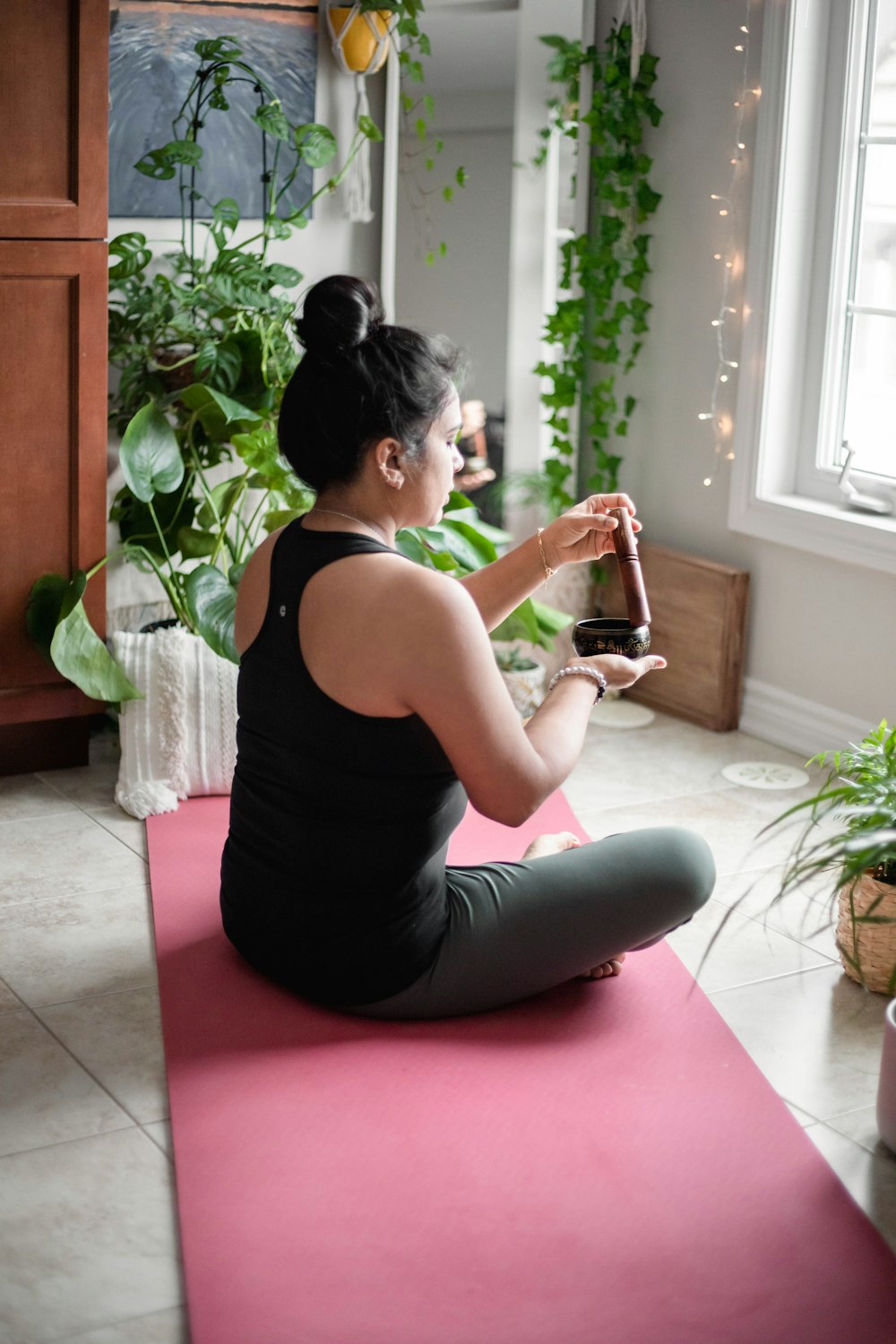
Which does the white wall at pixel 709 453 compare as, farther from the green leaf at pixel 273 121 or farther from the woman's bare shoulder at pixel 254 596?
the woman's bare shoulder at pixel 254 596

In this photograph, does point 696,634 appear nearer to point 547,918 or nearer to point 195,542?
point 195,542

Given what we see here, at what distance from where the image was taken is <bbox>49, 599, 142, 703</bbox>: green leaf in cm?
302

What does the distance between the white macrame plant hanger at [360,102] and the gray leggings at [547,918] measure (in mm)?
2149

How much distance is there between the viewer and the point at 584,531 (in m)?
2.30

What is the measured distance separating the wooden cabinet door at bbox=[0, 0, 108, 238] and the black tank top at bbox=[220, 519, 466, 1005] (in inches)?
48.6

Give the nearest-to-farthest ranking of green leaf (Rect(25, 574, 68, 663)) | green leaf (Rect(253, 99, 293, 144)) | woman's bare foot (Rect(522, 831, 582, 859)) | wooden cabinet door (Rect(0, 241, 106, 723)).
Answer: woman's bare foot (Rect(522, 831, 582, 859))
wooden cabinet door (Rect(0, 241, 106, 723))
green leaf (Rect(25, 574, 68, 663))
green leaf (Rect(253, 99, 293, 144))

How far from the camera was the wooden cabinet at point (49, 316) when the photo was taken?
2861mm

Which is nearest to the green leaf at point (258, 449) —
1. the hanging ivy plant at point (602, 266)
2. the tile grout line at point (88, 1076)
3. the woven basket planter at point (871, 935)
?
the hanging ivy plant at point (602, 266)

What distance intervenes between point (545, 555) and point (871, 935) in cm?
80

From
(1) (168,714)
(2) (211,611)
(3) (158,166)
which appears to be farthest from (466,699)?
(3) (158,166)

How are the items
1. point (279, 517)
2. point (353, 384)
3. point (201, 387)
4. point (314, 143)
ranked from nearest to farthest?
1. point (353, 384)
2. point (201, 387)
3. point (279, 517)
4. point (314, 143)

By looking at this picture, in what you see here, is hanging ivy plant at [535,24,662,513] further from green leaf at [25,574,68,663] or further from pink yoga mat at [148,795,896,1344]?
pink yoga mat at [148,795,896,1344]

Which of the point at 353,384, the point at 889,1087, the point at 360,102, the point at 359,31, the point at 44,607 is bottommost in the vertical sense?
the point at 889,1087

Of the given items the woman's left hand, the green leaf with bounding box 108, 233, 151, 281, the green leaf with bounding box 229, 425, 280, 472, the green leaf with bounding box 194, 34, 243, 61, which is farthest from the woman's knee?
the green leaf with bounding box 194, 34, 243, 61
